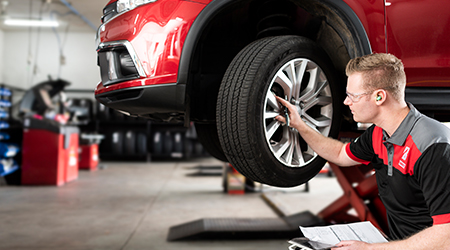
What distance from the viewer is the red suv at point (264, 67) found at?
1.19 m

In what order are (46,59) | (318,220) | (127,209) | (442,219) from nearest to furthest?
1. (442,219)
2. (318,220)
3. (127,209)
4. (46,59)

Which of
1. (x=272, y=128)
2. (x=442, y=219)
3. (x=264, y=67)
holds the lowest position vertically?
(x=442, y=219)

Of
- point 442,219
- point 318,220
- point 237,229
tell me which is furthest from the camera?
point 318,220

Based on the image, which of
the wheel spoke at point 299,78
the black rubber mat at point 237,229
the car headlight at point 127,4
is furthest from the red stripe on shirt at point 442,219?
the black rubber mat at point 237,229

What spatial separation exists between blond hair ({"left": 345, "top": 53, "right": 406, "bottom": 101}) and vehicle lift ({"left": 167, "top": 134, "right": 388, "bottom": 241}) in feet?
5.27

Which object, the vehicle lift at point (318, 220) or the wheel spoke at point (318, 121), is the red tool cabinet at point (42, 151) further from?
the wheel spoke at point (318, 121)

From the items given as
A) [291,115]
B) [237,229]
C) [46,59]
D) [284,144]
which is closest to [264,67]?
[291,115]

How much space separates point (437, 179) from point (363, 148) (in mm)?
373

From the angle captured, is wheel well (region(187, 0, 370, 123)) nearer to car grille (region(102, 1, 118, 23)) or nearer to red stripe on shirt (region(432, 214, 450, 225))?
car grille (region(102, 1, 118, 23))

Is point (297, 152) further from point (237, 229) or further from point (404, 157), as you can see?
point (237, 229)

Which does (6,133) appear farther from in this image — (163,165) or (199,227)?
(199,227)

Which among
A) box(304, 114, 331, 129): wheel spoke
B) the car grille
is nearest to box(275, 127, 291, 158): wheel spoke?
box(304, 114, 331, 129): wheel spoke

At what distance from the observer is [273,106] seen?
4.09 feet

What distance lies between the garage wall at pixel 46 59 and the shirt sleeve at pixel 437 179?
34.2 ft
